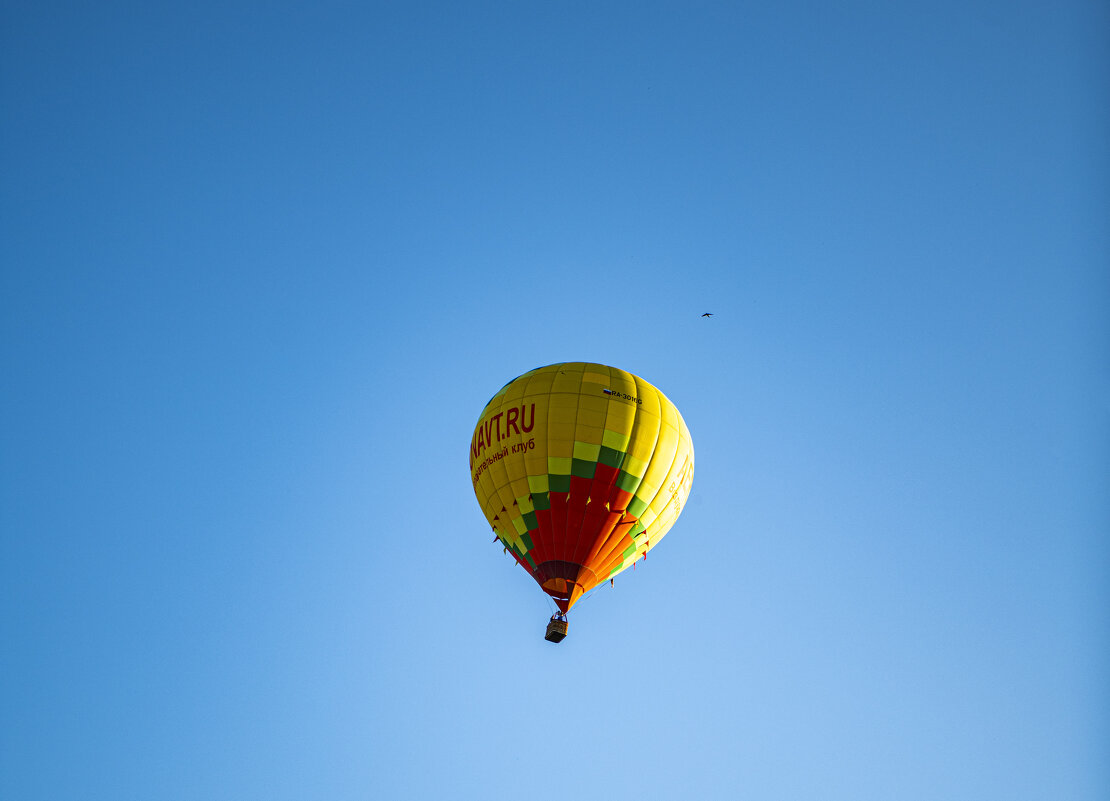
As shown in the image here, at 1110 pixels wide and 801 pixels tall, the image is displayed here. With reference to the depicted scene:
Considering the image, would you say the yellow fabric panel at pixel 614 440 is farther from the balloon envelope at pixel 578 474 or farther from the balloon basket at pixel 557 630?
the balloon basket at pixel 557 630

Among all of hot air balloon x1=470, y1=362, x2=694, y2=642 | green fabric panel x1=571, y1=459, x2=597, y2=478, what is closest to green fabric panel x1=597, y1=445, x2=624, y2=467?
hot air balloon x1=470, y1=362, x2=694, y2=642

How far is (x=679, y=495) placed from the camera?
2425 centimetres

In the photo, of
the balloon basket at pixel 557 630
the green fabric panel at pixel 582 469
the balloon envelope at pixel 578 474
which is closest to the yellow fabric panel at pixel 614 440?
the balloon envelope at pixel 578 474

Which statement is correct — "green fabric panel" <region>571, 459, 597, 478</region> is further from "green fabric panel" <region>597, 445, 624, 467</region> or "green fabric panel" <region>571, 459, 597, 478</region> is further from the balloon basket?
the balloon basket

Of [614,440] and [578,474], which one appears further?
[614,440]

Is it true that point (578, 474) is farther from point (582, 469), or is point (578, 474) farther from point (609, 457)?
point (609, 457)

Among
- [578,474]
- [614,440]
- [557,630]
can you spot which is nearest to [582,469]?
[578,474]

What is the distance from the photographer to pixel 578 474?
22812 mm

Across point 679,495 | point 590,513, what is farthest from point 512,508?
point 679,495

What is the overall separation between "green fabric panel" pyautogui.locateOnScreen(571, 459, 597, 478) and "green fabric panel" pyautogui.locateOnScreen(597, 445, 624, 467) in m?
0.24

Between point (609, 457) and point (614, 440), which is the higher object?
point (614, 440)

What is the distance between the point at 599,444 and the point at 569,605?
3.61m

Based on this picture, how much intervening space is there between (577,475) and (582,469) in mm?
175

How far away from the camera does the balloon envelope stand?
2273 centimetres
